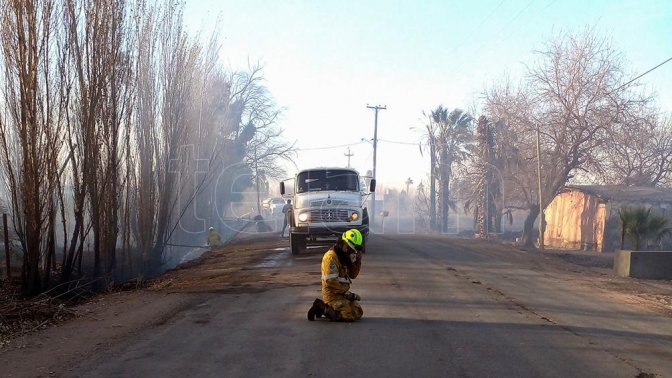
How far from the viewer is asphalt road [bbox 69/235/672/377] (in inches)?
281

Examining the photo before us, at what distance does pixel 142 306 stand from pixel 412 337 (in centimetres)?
542

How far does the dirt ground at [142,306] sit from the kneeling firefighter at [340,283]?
2492 mm

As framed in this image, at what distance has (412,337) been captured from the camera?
8648 mm

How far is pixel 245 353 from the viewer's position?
306 inches

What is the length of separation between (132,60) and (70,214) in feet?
14.0

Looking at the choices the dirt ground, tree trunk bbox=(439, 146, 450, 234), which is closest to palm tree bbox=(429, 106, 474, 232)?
tree trunk bbox=(439, 146, 450, 234)

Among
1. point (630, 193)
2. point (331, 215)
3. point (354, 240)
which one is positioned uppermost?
point (630, 193)

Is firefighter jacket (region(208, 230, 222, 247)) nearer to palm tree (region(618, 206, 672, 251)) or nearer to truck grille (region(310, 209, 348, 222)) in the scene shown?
truck grille (region(310, 209, 348, 222))

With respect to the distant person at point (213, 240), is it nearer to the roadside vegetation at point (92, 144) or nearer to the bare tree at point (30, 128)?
the roadside vegetation at point (92, 144)

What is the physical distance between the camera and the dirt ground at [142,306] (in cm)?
822

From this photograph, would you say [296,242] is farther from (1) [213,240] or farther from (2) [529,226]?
(2) [529,226]

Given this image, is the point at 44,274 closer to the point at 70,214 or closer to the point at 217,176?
the point at 70,214

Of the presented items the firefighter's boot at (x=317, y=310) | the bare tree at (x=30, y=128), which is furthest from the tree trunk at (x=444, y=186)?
the firefighter's boot at (x=317, y=310)

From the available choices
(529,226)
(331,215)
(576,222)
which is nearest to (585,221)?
(576,222)
